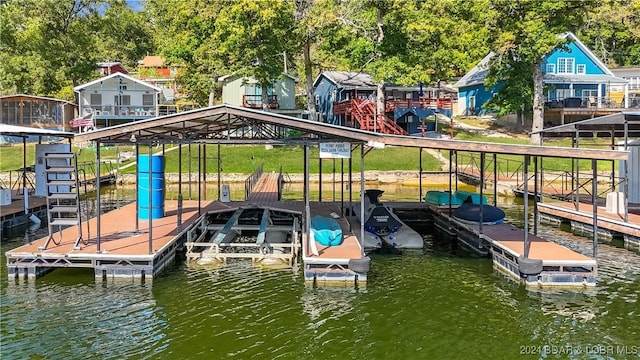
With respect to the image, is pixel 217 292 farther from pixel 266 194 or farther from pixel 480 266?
pixel 266 194

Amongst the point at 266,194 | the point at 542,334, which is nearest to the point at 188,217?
the point at 266,194

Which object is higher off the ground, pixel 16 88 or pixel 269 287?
pixel 16 88

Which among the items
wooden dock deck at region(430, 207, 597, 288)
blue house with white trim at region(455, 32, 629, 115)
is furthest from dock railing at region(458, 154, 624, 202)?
blue house with white trim at region(455, 32, 629, 115)

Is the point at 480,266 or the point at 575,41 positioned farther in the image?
the point at 575,41

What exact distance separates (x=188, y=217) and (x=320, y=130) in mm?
8745

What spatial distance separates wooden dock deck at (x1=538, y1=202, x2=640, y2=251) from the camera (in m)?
18.0

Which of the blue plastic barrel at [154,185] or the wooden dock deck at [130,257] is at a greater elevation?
the blue plastic barrel at [154,185]

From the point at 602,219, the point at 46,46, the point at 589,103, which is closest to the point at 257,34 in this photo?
the point at 46,46

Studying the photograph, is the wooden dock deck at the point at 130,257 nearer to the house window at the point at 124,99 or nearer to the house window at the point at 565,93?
the house window at the point at 124,99

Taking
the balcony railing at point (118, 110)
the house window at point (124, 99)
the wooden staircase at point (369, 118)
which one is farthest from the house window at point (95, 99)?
the wooden staircase at point (369, 118)

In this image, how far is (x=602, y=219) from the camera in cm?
1936

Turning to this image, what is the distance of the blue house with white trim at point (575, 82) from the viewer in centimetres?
4725

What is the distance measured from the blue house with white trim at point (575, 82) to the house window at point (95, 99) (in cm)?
3662

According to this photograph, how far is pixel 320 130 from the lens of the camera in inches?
523
